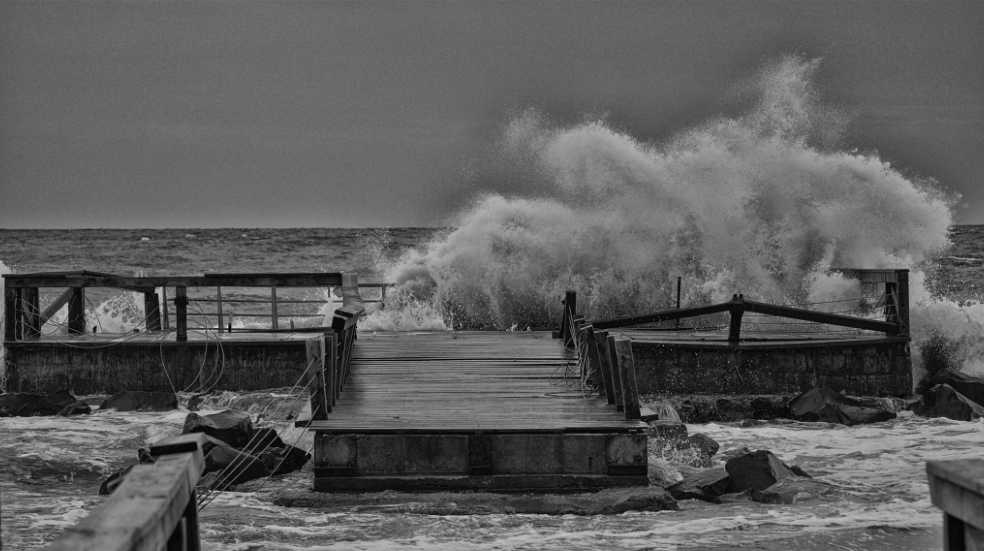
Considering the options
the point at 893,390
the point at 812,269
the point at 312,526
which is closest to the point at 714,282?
the point at 812,269

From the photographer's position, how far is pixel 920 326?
67.3 feet

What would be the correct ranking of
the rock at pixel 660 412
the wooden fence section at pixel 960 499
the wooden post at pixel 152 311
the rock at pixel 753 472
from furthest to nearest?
1. the wooden post at pixel 152 311
2. the rock at pixel 753 472
3. the rock at pixel 660 412
4. the wooden fence section at pixel 960 499

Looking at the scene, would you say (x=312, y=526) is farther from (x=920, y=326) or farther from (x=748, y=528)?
(x=920, y=326)

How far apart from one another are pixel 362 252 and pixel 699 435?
78.4 meters

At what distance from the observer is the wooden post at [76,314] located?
18.9 m

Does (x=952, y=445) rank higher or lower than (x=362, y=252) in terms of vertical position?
lower

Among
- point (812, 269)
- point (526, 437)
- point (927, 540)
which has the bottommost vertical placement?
point (927, 540)

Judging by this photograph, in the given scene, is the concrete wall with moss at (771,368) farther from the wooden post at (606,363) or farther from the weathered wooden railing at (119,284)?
the wooden post at (606,363)

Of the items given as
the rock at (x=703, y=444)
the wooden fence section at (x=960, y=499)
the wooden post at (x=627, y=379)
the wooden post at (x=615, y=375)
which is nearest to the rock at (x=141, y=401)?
the rock at (x=703, y=444)

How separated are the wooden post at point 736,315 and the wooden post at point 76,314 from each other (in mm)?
10219

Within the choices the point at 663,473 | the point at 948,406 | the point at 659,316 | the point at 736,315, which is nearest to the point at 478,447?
the point at 663,473

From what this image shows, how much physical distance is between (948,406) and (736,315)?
124 inches

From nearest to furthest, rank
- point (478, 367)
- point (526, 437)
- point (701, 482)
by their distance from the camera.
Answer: point (526, 437)
point (701, 482)
point (478, 367)

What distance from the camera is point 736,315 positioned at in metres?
17.0
